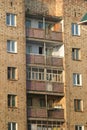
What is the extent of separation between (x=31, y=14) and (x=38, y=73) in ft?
20.4

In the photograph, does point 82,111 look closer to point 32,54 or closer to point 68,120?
point 68,120

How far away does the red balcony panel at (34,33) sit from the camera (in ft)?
187

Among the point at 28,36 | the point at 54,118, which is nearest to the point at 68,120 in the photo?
the point at 54,118

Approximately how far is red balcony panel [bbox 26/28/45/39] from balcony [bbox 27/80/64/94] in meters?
4.80

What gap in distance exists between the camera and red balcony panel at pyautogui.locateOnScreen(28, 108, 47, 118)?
55.5 meters

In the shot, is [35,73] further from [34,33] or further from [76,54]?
[76,54]

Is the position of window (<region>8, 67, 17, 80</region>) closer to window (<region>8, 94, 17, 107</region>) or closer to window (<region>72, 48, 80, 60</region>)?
window (<region>8, 94, 17, 107</region>)

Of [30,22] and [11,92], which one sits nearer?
[11,92]

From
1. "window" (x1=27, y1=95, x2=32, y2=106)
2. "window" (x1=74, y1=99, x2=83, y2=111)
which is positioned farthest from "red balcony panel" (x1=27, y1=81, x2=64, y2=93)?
"window" (x1=74, y1=99, x2=83, y2=111)

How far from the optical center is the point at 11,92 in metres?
54.6

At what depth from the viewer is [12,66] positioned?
55.1 m

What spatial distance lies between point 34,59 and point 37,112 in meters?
5.47

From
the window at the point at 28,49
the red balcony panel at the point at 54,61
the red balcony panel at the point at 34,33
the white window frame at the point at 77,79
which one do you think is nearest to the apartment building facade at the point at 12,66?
the red balcony panel at the point at 34,33

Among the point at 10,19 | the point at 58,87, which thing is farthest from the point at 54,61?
the point at 10,19
